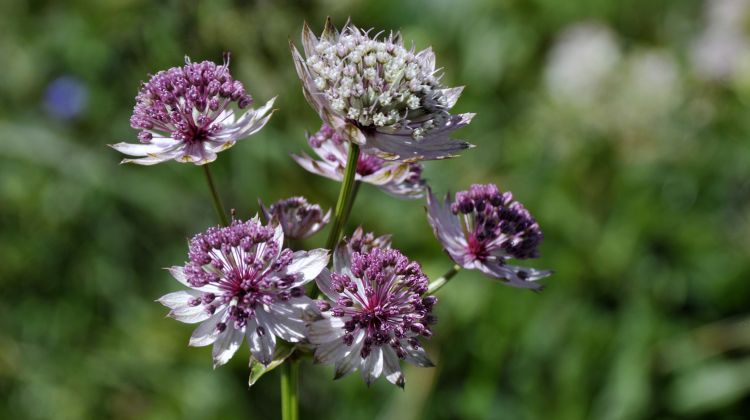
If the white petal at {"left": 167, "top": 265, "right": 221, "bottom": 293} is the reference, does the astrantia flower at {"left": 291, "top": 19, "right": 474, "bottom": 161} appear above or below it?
above

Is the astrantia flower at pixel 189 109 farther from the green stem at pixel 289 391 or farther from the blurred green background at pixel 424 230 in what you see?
the blurred green background at pixel 424 230

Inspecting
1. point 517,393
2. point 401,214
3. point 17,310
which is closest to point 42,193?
point 17,310

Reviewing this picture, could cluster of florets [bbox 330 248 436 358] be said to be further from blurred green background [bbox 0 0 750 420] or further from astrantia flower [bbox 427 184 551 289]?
blurred green background [bbox 0 0 750 420]

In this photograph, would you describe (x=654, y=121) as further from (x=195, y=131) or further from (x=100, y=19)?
(x=195, y=131)

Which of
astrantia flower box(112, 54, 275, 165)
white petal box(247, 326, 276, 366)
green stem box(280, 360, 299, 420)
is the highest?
→ astrantia flower box(112, 54, 275, 165)

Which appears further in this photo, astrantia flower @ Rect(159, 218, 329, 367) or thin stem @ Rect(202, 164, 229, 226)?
thin stem @ Rect(202, 164, 229, 226)

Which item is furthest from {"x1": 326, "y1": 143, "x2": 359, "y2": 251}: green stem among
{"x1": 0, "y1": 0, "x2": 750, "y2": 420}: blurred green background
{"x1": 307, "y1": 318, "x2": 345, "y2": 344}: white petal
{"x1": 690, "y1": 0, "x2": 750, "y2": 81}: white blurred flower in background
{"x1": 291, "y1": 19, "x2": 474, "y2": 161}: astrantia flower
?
{"x1": 690, "y1": 0, "x2": 750, "y2": 81}: white blurred flower in background
